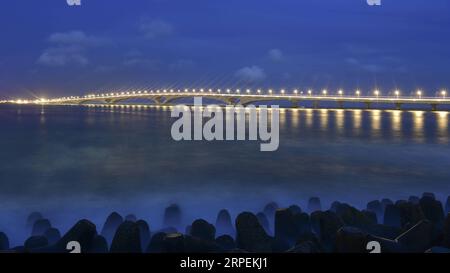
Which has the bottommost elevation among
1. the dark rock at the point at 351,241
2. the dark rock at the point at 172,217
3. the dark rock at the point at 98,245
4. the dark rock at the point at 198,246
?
the dark rock at the point at 172,217

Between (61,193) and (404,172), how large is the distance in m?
12.9

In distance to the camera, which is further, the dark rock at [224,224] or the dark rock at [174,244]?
the dark rock at [224,224]

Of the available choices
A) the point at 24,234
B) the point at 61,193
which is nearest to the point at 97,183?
the point at 61,193

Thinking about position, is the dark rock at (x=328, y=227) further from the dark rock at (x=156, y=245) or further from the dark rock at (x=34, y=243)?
the dark rock at (x=34, y=243)

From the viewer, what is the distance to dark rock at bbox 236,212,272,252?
199 inches

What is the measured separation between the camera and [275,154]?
65.4 feet

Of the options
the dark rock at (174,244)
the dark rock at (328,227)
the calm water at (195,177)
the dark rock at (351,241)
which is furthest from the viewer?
the calm water at (195,177)

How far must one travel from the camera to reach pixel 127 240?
16.2ft

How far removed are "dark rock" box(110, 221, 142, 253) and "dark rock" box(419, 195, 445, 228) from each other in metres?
4.86

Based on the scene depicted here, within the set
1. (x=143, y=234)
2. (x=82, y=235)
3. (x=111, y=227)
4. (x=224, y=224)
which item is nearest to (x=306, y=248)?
(x=224, y=224)

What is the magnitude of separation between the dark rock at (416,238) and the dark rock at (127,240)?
11.4ft

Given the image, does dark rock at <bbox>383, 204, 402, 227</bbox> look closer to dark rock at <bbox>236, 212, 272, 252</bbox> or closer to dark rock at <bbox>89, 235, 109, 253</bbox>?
dark rock at <bbox>236, 212, 272, 252</bbox>

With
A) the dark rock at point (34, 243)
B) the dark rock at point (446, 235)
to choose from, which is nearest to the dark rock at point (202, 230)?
the dark rock at point (34, 243)

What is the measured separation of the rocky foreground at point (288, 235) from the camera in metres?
4.54
